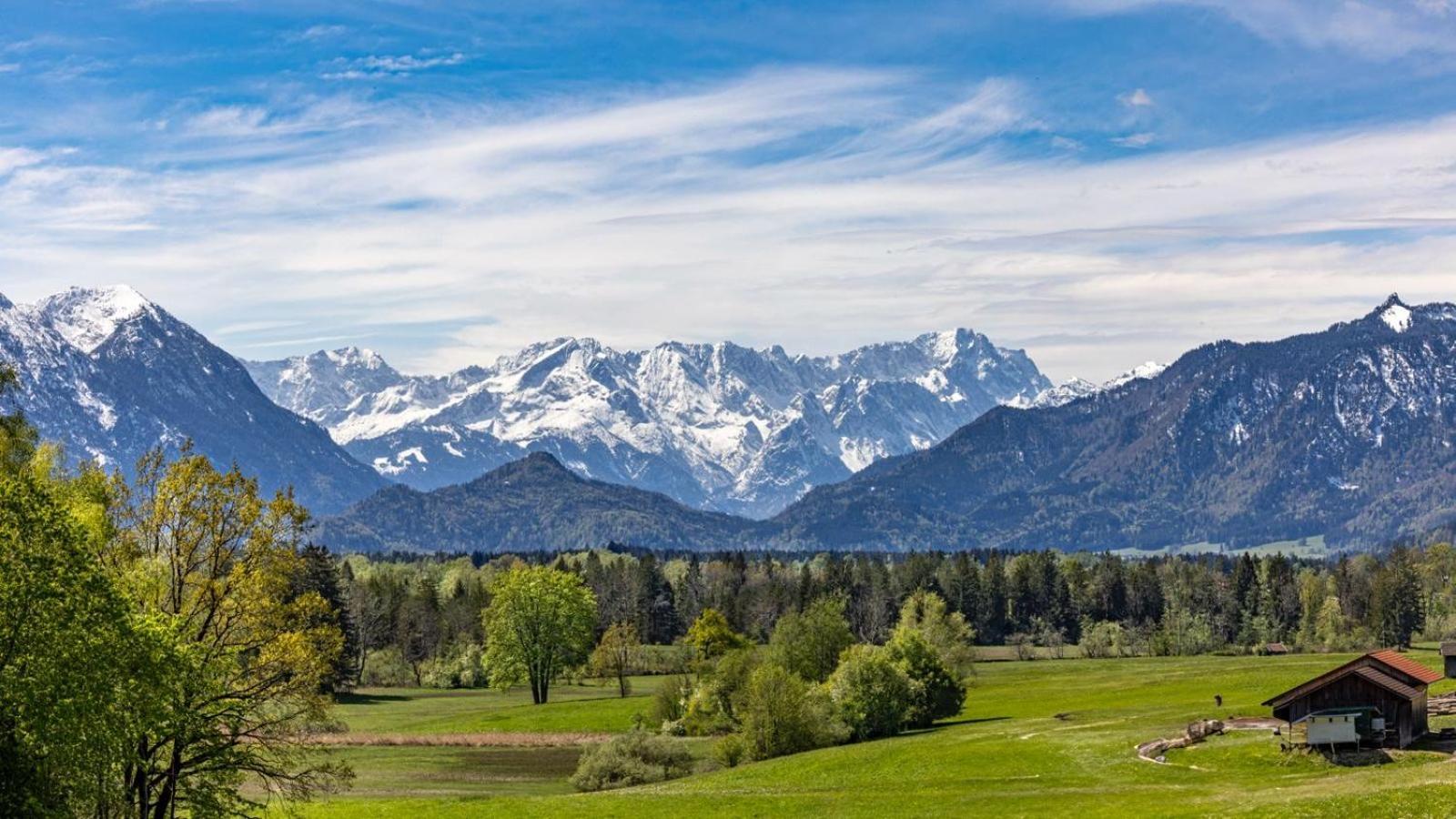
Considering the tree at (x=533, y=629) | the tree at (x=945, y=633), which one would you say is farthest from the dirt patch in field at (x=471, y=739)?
the tree at (x=945, y=633)

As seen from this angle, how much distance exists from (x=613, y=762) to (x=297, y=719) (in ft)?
157

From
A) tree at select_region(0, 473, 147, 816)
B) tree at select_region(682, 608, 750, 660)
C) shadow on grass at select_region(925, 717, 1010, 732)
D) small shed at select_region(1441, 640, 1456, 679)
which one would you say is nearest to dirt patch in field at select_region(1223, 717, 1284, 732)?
small shed at select_region(1441, 640, 1456, 679)

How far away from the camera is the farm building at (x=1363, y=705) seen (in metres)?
74.8

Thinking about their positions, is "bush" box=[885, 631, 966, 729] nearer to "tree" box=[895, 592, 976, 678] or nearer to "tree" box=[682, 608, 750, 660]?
"tree" box=[895, 592, 976, 678]

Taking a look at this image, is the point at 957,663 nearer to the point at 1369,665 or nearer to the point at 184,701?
the point at 1369,665

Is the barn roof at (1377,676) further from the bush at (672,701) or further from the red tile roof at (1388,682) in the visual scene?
the bush at (672,701)

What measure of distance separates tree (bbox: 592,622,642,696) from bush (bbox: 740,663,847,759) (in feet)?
202

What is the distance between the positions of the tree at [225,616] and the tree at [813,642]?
8519 cm

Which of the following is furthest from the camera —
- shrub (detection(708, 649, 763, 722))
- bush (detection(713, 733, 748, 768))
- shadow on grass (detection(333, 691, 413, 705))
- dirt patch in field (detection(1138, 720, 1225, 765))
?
shadow on grass (detection(333, 691, 413, 705))

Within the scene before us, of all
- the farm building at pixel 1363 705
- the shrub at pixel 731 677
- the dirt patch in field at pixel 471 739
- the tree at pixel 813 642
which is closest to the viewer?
the farm building at pixel 1363 705

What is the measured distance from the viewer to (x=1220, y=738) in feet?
277

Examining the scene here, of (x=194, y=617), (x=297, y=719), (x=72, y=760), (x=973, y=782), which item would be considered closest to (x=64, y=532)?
(x=72, y=760)

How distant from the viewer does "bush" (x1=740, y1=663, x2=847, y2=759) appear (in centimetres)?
10694

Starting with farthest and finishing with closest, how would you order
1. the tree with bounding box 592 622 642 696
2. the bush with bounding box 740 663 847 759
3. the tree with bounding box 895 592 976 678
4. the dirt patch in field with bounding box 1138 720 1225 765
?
1. the tree with bounding box 592 622 642 696
2. the tree with bounding box 895 592 976 678
3. the bush with bounding box 740 663 847 759
4. the dirt patch in field with bounding box 1138 720 1225 765
